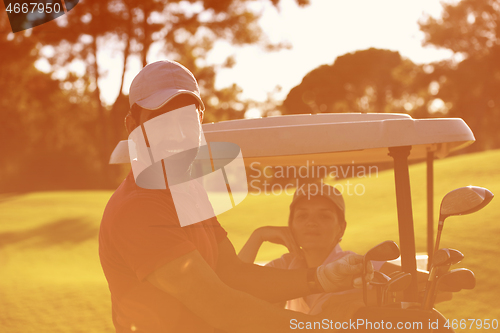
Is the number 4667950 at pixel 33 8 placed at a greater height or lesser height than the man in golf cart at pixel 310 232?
greater

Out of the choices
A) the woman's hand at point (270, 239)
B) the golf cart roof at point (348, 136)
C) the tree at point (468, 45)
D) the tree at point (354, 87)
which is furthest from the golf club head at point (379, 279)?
the tree at point (354, 87)

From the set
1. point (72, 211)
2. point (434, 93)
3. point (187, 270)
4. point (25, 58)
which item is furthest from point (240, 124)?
point (434, 93)

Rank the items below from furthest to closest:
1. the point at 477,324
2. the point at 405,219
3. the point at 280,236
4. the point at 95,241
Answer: the point at 95,241
the point at 477,324
the point at 280,236
the point at 405,219

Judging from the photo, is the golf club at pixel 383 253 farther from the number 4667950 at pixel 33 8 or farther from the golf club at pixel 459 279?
the number 4667950 at pixel 33 8

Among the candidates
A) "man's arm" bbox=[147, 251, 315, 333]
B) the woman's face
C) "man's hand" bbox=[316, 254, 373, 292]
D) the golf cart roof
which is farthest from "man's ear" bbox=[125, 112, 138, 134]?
the woman's face

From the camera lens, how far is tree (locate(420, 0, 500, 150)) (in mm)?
27375

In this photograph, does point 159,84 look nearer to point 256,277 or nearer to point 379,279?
point 256,277

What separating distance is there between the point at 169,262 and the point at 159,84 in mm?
604

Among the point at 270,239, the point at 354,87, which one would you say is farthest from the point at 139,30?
the point at 354,87

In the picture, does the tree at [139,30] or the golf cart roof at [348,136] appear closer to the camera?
the golf cart roof at [348,136]

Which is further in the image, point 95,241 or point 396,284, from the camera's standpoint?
point 95,241

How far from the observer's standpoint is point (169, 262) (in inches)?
54.9

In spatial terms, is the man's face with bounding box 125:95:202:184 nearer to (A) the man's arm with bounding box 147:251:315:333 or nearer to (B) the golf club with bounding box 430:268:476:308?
(A) the man's arm with bounding box 147:251:315:333

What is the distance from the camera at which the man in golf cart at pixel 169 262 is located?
4.62 feet
